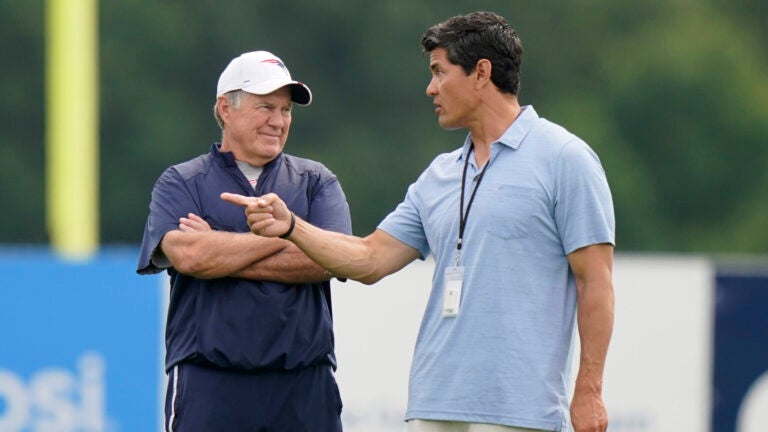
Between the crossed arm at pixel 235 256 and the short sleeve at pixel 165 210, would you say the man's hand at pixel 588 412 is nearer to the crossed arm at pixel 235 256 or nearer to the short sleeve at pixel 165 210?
the crossed arm at pixel 235 256

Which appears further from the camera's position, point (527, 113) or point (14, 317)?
Answer: point (14, 317)

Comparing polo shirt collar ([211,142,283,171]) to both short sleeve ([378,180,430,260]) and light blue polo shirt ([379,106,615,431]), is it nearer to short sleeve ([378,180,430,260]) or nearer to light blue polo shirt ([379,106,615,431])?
short sleeve ([378,180,430,260])

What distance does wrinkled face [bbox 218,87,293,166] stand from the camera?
18.8 feet

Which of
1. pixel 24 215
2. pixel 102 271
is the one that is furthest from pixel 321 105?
pixel 102 271

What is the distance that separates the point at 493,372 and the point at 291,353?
0.68 metres

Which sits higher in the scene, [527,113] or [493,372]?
[527,113]

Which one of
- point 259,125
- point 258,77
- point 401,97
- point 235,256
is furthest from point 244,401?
point 401,97

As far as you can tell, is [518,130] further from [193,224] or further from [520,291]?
[193,224]

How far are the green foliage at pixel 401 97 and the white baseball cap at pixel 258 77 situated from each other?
1622 centimetres

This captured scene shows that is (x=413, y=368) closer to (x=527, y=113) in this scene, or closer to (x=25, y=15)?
(x=527, y=113)

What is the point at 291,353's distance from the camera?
18.2 ft

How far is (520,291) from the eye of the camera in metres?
5.28

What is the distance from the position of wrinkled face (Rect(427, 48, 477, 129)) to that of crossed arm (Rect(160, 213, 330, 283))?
64cm

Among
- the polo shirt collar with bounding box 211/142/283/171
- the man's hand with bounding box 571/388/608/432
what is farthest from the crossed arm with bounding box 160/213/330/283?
the man's hand with bounding box 571/388/608/432
